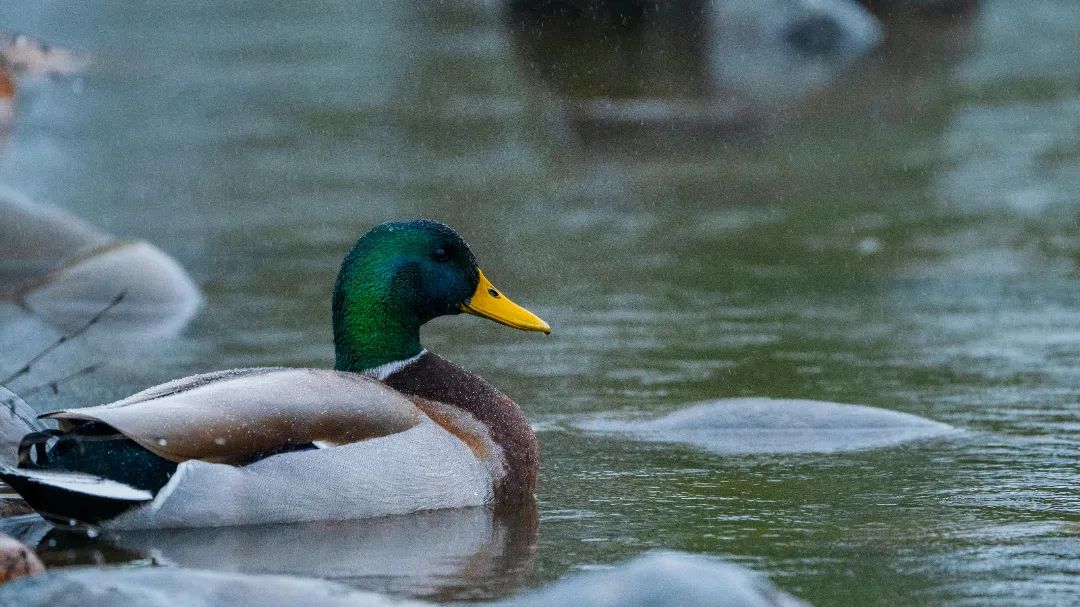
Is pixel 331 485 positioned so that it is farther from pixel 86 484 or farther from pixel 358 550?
pixel 86 484

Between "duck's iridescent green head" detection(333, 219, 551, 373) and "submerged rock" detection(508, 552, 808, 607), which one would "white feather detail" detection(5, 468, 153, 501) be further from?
"submerged rock" detection(508, 552, 808, 607)

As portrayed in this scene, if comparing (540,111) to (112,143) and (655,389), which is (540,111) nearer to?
(112,143)

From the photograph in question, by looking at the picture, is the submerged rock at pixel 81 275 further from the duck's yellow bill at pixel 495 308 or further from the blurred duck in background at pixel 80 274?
the duck's yellow bill at pixel 495 308

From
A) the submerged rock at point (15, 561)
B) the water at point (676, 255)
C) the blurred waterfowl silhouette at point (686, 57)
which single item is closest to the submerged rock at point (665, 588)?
the water at point (676, 255)

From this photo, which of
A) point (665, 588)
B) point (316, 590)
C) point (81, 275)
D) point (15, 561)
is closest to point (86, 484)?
point (15, 561)

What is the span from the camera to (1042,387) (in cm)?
809

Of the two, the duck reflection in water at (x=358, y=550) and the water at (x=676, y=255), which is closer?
the duck reflection in water at (x=358, y=550)

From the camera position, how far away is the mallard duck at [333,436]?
5.78m

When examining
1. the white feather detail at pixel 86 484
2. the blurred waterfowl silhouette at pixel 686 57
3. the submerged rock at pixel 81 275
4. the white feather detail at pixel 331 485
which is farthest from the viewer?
the blurred waterfowl silhouette at pixel 686 57

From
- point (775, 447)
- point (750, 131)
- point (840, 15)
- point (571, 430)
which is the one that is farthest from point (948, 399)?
point (840, 15)

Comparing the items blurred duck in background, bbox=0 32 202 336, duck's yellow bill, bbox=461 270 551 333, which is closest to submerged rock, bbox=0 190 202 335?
blurred duck in background, bbox=0 32 202 336

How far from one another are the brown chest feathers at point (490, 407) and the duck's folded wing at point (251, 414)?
0.99ft

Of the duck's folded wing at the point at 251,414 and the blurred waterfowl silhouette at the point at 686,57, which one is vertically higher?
the blurred waterfowl silhouette at the point at 686,57

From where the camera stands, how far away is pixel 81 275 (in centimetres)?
1073
